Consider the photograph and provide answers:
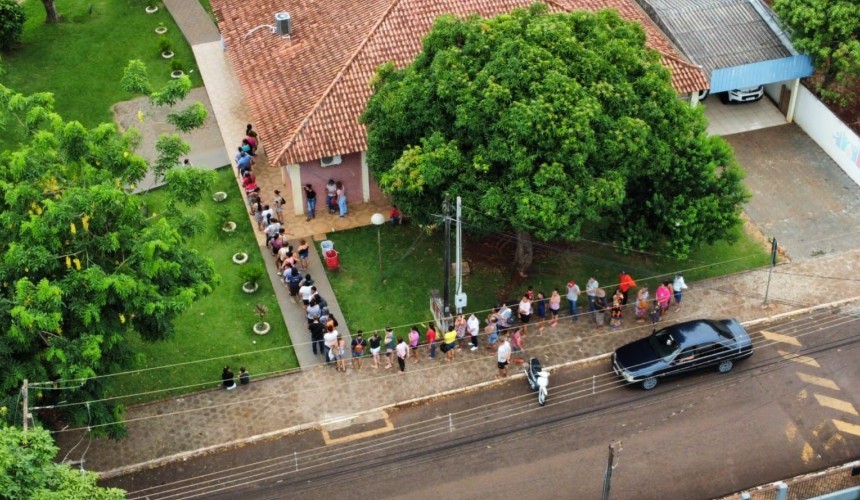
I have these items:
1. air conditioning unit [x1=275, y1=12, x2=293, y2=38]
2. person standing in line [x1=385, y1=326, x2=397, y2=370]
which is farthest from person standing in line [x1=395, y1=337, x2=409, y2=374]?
air conditioning unit [x1=275, y1=12, x2=293, y2=38]

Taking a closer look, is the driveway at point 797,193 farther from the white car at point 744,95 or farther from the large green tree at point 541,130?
the large green tree at point 541,130

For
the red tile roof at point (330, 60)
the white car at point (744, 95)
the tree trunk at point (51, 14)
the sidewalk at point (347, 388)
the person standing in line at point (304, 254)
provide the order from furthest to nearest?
the tree trunk at point (51, 14)
the white car at point (744, 95)
the red tile roof at point (330, 60)
the person standing in line at point (304, 254)
the sidewalk at point (347, 388)

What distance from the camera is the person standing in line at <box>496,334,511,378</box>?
31.1 metres

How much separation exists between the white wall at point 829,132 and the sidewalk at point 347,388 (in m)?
5.44

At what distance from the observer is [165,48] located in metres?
45.5

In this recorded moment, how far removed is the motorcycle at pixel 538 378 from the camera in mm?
30672

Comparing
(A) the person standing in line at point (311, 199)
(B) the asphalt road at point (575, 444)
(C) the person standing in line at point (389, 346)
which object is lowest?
(B) the asphalt road at point (575, 444)

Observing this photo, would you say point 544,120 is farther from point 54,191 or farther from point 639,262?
point 54,191

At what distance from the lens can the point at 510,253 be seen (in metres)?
35.6

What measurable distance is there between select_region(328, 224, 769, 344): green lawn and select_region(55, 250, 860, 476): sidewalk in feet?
3.98

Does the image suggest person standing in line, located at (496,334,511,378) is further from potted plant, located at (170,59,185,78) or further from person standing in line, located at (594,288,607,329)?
potted plant, located at (170,59,185,78)

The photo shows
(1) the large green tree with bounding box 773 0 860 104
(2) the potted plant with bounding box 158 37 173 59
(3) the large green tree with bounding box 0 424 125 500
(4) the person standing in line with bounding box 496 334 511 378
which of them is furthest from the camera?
(2) the potted plant with bounding box 158 37 173 59

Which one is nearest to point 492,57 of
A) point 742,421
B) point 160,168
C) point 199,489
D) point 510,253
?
point 510,253

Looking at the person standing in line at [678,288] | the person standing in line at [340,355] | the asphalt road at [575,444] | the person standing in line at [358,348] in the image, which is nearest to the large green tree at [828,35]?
the person standing in line at [678,288]
